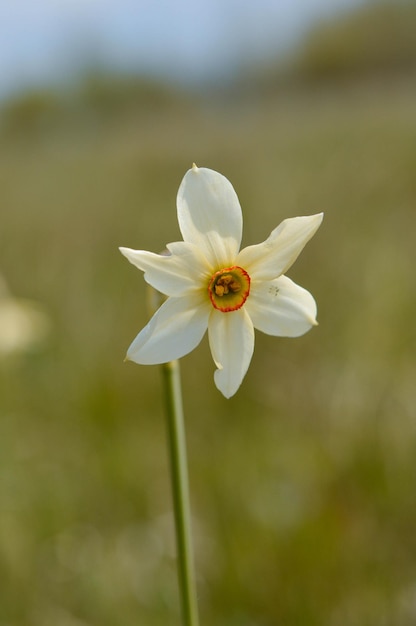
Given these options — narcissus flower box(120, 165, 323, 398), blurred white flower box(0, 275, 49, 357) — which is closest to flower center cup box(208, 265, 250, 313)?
narcissus flower box(120, 165, 323, 398)

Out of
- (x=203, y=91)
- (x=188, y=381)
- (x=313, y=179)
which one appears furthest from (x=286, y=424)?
(x=203, y=91)

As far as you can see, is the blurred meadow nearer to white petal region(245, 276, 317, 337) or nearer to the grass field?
the grass field

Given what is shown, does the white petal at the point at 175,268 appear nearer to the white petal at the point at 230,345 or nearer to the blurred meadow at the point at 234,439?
the white petal at the point at 230,345

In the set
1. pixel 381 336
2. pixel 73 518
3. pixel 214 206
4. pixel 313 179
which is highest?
pixel 313 179

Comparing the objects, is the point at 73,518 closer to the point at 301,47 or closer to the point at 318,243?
the point at 318,243

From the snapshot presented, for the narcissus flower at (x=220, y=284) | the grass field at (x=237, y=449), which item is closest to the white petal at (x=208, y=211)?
the narcissus flower at (x=220, y=284)

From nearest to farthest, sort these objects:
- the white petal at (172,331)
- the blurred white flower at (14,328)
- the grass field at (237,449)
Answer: the white petal at (172,331)
the grass field at (237,449)
the blurred white flower at (14,328)

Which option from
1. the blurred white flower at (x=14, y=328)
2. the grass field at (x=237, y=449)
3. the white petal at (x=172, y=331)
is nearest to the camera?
the white petal at (x=172, y=331)
